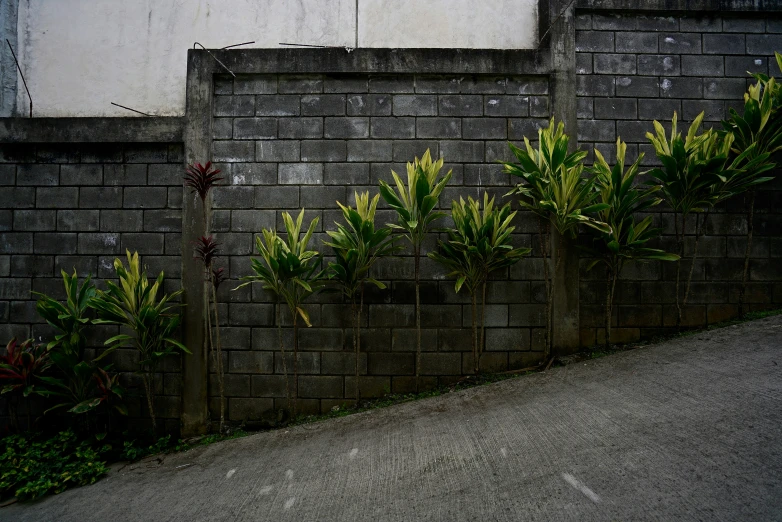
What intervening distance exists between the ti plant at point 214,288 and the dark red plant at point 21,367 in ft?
4.53

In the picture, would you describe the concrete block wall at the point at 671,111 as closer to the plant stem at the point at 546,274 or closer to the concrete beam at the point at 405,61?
the plant stem at the point at 546,274

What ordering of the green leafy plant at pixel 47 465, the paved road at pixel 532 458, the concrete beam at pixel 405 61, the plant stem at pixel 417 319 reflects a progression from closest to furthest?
the paved road at pixel 532 458
the green leafy plant at pixel 47 465
the plant stem at pixel 417 319
the concrete beam at pixel 405 61

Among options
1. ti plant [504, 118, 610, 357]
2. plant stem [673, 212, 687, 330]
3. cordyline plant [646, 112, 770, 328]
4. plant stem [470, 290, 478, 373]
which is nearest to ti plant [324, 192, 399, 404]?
plant stem [470, 290, 478, 373]

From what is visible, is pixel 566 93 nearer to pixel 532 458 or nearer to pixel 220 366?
pixel 532 458

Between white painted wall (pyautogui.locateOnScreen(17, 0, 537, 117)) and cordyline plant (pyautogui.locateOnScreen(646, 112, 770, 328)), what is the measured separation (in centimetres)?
162

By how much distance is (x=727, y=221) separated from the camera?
4227 mm

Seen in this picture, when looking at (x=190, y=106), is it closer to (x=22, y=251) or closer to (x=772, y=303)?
(x=22, y=251)

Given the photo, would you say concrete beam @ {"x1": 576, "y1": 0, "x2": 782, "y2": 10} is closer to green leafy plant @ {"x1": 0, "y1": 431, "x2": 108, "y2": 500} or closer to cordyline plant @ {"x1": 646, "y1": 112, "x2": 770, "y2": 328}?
cordyline plant @ {"x1": 646, "y1": 112, "x2": 770, "y2": 328}

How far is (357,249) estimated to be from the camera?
3688 mm

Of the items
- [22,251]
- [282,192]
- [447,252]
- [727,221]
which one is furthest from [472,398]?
[22,251]

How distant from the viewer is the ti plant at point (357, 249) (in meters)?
3.66

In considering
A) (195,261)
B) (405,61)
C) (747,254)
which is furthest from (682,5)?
(195,261)

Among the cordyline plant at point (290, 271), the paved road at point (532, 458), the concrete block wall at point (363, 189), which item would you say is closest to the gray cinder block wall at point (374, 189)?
the concrete block wall at point (363, 189)

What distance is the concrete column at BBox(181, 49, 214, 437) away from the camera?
4.10 metres
